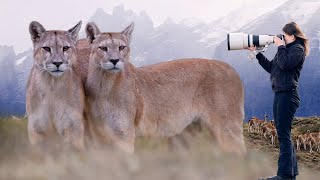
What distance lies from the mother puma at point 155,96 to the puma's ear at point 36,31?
90 centimetres

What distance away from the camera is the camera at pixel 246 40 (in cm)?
1059

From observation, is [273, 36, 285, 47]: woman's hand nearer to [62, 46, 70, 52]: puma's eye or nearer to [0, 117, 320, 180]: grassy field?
[0, 117, 320, 180]: grassy field

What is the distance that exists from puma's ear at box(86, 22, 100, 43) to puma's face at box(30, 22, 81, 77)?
0.51 meters

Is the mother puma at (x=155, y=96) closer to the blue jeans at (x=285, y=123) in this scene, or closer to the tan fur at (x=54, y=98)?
the tan fur at (x=54, y=98)

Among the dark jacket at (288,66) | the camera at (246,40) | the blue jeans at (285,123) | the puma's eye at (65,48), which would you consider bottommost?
the blue jeans at (285,123)

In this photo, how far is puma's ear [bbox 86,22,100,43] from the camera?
393 inches

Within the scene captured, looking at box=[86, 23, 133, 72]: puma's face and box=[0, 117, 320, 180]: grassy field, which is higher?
box=[86, 23, 133, 72]: puma's face

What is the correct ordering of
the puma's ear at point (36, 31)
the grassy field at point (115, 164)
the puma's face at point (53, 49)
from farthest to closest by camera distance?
the puma's ear at point (36, 31) → the puma's face at point (53, 49) → the grassy field at point (115, 164)

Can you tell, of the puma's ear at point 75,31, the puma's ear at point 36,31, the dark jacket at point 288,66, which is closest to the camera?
the puma's ear at point 36,31

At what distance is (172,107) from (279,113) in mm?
2430

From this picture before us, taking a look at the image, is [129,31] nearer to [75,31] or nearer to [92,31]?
[92,31]

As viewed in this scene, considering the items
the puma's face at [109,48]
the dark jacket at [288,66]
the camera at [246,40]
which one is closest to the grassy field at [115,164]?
the dark jacket at [288,66]

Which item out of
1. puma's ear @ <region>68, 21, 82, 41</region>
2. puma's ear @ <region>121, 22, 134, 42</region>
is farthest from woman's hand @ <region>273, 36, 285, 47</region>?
puma's ear @ <region>68, 21, 82, 41</region>

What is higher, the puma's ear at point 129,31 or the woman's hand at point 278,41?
the puma's ear at point 129,31
